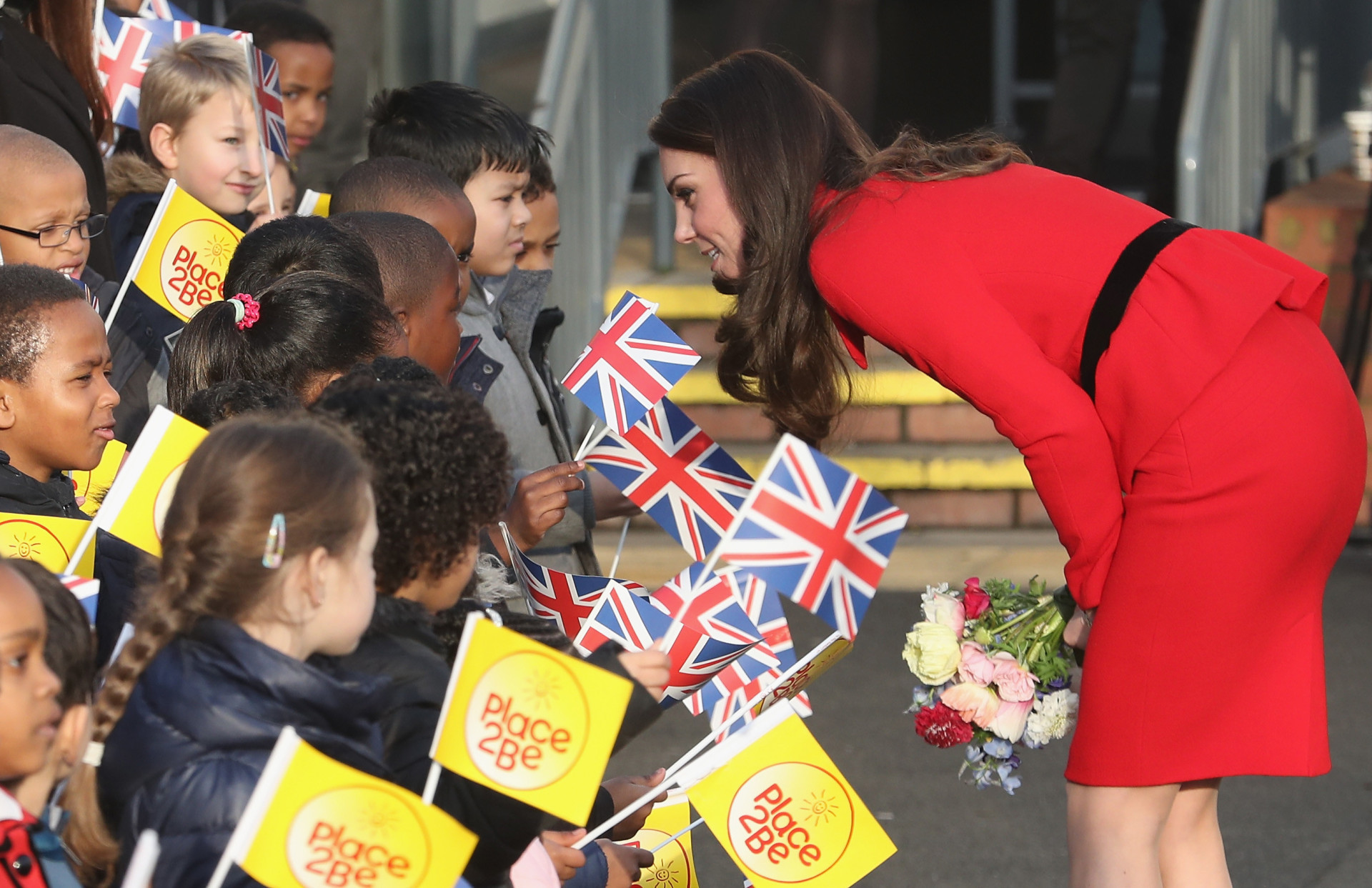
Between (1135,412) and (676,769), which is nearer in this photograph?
(676,769)

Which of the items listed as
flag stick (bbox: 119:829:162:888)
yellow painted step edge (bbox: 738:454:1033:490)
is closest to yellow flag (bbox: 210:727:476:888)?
flag stick (bbox: 119:829:162:888)

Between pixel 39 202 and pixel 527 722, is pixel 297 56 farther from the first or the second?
pixel 527 722

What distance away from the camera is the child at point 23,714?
1.81 meters

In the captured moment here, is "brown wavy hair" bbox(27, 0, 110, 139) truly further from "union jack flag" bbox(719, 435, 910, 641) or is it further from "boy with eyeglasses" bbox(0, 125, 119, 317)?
"union jack flag" bbox(719, 435, 910, 641)

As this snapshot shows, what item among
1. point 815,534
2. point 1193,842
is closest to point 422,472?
point 815,534

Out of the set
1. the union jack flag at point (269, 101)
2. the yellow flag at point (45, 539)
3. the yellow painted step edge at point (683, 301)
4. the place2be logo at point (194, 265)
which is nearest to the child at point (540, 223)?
the union jack flag at point (269, 101)

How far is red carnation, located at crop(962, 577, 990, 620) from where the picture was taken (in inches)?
126

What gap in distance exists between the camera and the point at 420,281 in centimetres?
Result: 335

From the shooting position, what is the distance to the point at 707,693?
3107 millimetres

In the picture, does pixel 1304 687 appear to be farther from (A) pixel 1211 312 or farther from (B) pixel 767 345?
(B) pixel 767 345

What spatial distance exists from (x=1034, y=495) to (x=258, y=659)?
607 centimetres

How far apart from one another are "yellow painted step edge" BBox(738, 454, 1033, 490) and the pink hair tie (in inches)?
189

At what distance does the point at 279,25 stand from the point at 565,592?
11.7ft

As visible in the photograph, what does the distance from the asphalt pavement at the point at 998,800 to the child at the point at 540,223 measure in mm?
1592
